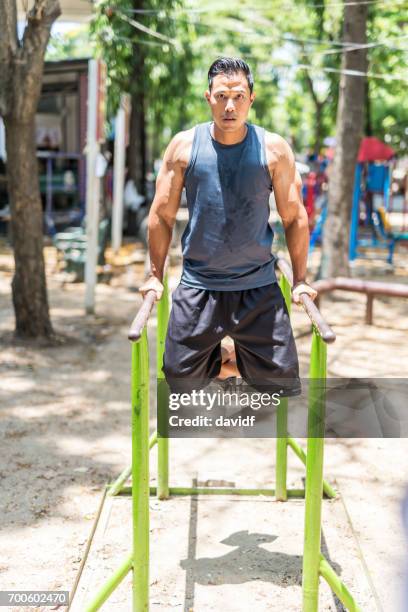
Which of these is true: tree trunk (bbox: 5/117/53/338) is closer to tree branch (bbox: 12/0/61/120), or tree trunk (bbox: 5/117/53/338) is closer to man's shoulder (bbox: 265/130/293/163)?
tree branch (bbox: 12/0/61/120)

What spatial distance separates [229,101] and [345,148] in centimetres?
631

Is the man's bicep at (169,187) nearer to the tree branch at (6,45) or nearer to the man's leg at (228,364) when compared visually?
the man's leg at (228,364)

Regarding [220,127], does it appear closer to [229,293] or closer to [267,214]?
[267,214]

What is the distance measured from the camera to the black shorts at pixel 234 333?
9.87 feet

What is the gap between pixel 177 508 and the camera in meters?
3.77

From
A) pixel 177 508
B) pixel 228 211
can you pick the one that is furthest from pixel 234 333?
pixel 177 508

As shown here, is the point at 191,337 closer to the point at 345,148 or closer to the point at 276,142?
the point at 276,142

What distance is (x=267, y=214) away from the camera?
298cm

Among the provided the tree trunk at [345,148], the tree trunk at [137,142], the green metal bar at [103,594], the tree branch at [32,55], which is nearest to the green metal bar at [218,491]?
the green metal bar at [103,594]

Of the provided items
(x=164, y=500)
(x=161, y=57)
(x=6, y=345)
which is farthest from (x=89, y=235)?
(x=161, y=57)

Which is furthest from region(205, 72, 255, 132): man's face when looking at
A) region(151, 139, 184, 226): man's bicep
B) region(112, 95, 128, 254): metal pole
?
region(112, 95, 128, 254): metal pole

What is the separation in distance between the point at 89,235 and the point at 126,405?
289 cm

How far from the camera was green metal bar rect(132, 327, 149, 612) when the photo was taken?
8.43ft

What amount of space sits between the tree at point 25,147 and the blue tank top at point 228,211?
357 centimetres
